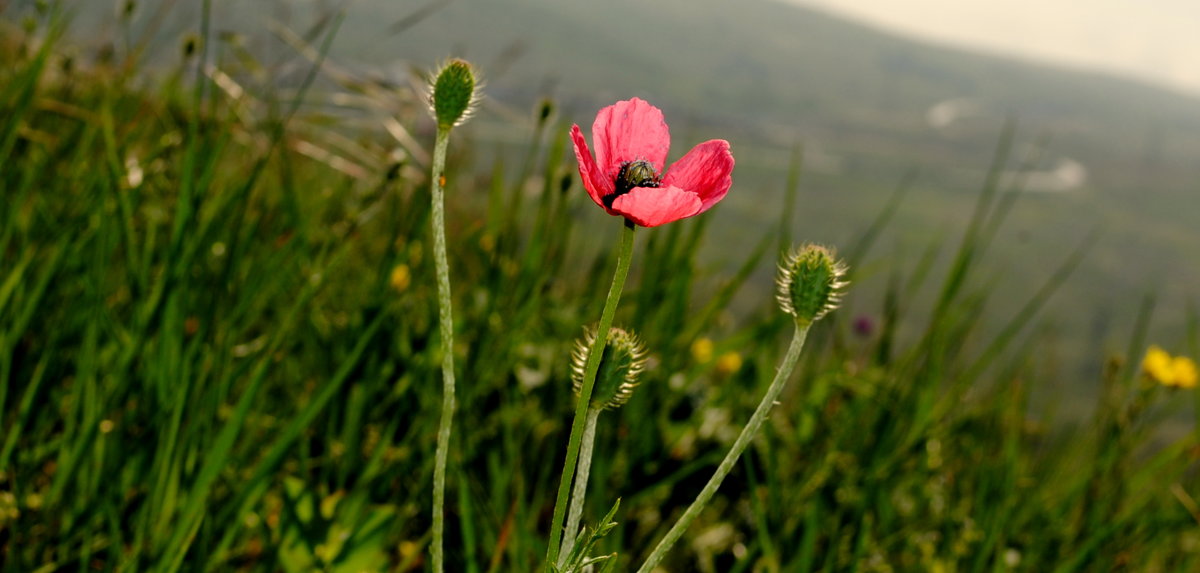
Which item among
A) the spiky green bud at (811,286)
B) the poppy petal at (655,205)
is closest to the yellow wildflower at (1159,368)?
the spiky green bud at (811,286)

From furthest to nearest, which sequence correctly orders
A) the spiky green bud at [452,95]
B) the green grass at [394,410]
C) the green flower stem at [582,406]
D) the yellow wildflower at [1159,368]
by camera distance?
the yellow wildflower at [1159,368] → the green grass at [394,410] → the spiky green bud at [452,95] → the green flower stem at [582,406]

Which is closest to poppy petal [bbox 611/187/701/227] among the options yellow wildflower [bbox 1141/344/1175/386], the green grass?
the green grass

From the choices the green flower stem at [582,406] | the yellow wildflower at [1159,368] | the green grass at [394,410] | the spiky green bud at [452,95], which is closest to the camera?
the green flower stem at [582,406]

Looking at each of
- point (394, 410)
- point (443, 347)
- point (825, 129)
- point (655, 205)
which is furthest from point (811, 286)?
point (825, 129)

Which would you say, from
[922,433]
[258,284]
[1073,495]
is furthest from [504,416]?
[1073,495]

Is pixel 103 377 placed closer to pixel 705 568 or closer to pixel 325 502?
pixel 325 502

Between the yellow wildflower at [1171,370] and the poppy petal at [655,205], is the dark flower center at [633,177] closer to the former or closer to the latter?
the poppy petal at [655,205]

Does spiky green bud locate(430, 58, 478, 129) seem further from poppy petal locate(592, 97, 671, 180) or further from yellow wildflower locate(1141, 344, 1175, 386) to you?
yellow wildflower locate(1141, 344, 1175, 386)
